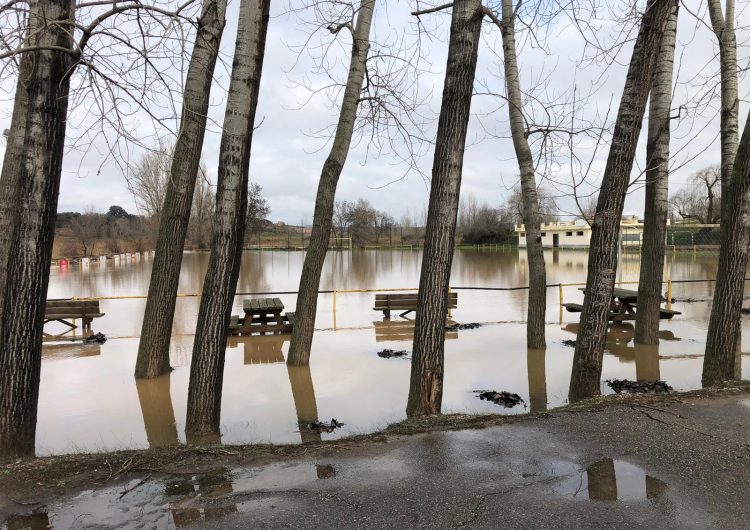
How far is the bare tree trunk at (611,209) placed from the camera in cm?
589

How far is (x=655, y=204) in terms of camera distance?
998 centimetres

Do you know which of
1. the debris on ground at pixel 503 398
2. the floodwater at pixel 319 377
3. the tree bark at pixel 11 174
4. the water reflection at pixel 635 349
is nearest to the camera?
the tree bark at pixel 11 174

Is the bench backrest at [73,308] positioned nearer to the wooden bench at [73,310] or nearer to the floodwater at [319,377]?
the wooden bench at [73,310]

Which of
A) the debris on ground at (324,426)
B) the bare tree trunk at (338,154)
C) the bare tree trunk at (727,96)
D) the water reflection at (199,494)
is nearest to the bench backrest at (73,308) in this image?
the bare tree trunk at (338,154)

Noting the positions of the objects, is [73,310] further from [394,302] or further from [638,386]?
[638,386]

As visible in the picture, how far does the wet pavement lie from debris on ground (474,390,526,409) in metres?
2.00

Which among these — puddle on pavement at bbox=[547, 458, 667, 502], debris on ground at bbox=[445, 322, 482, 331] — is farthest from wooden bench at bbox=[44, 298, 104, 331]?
puddle on pavement at bbox=[547, 458, 667, 502]

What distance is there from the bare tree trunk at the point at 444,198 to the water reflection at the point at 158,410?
2.64 m

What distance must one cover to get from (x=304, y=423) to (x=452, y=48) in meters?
4.38

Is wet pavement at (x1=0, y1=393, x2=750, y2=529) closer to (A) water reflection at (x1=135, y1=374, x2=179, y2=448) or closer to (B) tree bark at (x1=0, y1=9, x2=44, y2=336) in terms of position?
(A) water reflection at (x1=135, y1=374, x2=179, y2=448)

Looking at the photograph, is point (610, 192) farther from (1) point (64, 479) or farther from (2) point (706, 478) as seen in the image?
(1) point (64, 479)

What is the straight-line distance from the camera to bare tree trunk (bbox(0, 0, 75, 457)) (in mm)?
4395

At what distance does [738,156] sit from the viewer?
20.9ft

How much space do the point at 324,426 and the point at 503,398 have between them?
2307 mm
